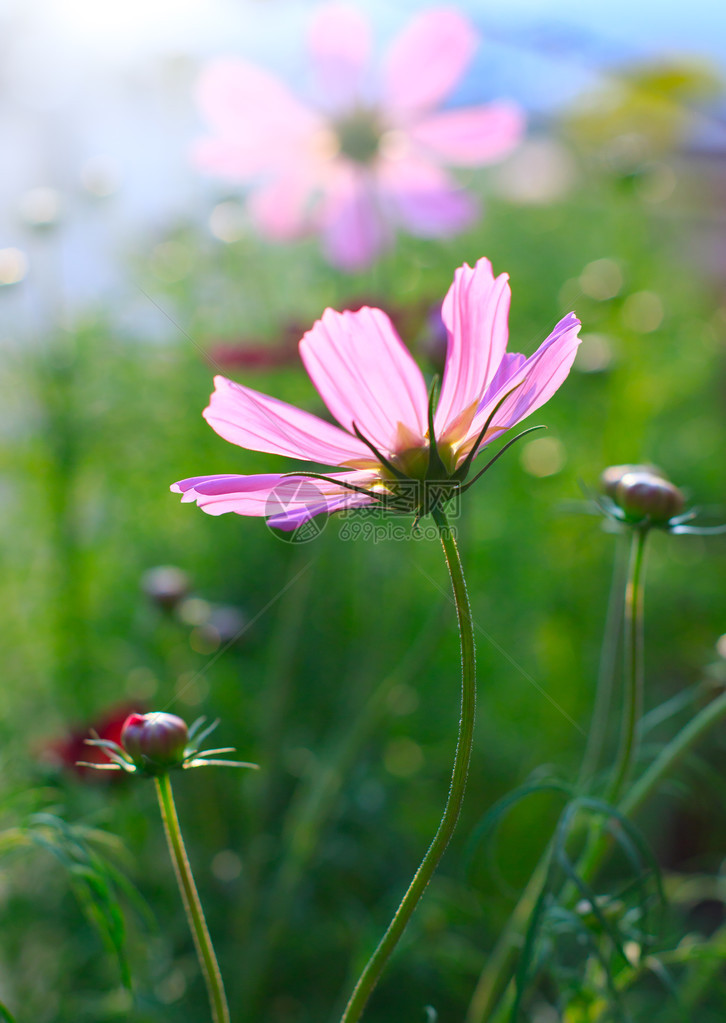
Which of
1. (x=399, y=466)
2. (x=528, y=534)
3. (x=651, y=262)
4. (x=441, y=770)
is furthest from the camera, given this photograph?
(x=651, y=262)

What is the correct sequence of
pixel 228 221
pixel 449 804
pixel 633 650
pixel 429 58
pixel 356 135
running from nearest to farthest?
1. pixel 449 804
2. pixel 633 650
3. pixel 429 58
4. pixel 356 135
5. pixel 228 221

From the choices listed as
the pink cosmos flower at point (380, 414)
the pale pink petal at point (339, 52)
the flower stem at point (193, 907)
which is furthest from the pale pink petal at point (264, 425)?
the pale pink petal at point (339, 52)

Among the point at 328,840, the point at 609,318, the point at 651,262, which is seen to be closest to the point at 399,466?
the point at 328,840

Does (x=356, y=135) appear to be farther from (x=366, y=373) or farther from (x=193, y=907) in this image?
(x=193, y=907)

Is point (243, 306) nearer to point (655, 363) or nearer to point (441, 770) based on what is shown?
point (655, 363)

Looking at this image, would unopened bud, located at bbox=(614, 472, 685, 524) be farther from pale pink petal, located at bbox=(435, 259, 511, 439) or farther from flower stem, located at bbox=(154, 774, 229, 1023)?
flower stem, located at bbox=(154, 774, 229, 1023)

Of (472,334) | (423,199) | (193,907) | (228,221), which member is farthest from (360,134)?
(193,907)

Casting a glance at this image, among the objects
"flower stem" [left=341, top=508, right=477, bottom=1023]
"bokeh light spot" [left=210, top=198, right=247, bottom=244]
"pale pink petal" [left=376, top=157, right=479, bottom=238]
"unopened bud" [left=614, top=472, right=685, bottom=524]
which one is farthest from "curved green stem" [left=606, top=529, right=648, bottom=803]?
"bokeh light spot" [left=210, top=198, right=247, bottom=244]
